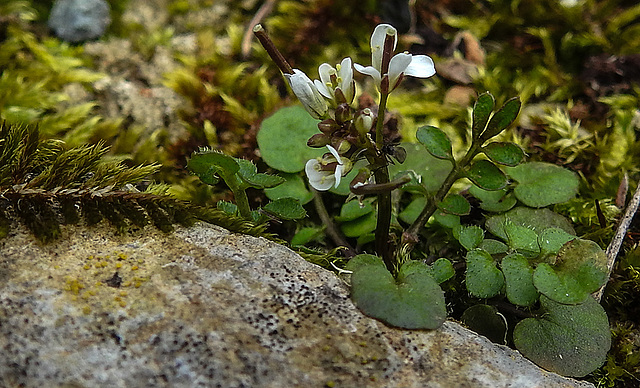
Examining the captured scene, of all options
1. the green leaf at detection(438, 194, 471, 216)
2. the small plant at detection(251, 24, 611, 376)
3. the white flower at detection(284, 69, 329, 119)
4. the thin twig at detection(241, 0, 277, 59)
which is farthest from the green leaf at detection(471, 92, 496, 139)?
the thin twig at detection(241, 0, 277, 59)

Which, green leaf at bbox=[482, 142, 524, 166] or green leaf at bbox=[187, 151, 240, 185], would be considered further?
green leaf at bbox=[482, 142, 524, 166]

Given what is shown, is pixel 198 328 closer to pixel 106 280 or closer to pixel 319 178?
pixel 106 280

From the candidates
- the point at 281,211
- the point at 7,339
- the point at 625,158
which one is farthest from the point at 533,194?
the point at 7,339

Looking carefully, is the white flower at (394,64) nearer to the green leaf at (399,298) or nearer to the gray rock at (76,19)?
the green leaf at (399,298)

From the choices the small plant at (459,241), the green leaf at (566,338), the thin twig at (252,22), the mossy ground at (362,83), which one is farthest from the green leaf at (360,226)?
the thin twig at (252,22)

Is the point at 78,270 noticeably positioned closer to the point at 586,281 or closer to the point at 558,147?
the point at 586,281

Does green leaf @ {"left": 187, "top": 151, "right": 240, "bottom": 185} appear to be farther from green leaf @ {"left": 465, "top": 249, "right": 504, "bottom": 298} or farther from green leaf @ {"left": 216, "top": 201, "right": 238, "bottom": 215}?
green leaf @ {"left": 465, "top": 249, "right": 504, "bottom": 298}

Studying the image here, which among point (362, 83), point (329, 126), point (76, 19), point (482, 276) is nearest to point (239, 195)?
point (329, 126)
